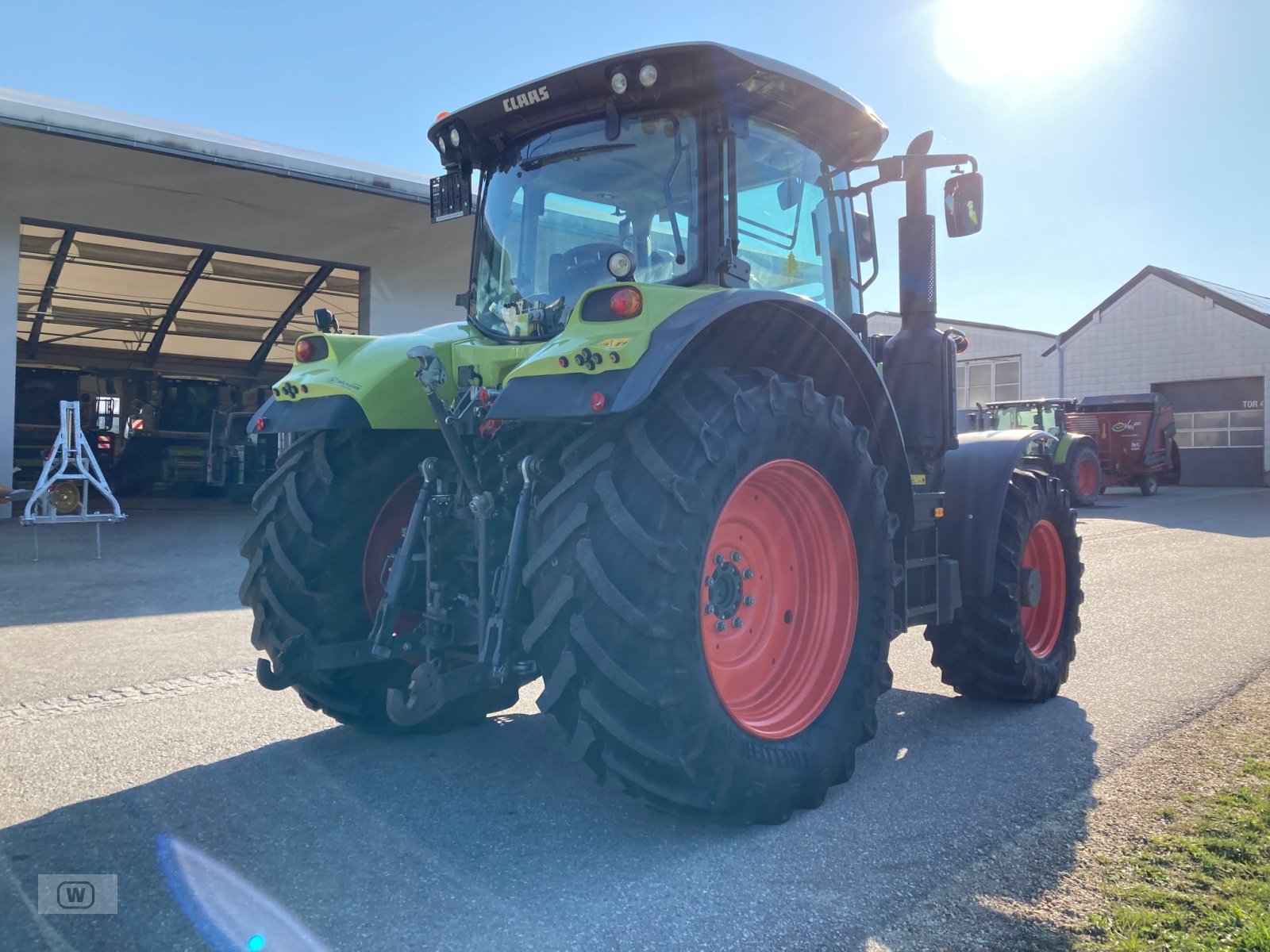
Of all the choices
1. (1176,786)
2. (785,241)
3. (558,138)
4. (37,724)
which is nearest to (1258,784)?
(1176,786)

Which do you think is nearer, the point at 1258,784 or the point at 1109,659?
the point at 1258,784

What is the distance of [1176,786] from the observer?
3414 millimetres

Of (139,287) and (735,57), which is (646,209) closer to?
(735,57)

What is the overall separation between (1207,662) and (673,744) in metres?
3.95

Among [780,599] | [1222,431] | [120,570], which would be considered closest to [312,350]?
[780,599]

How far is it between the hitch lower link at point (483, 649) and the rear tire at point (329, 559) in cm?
80

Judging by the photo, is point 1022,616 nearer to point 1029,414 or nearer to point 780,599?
point 780,599

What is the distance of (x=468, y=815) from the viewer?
3123 millimetres

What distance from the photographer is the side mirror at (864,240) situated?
432 cm

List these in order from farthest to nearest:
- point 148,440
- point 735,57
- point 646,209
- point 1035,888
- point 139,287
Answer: point 148,440 → point 139,287 → point 646,209 → point 735,57 → point 1035,888

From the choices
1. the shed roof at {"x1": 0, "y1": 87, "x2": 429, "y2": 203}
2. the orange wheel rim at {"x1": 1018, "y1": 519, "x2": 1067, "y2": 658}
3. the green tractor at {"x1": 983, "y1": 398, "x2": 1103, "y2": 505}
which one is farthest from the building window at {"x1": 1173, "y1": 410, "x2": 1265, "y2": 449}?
the orange wheel rim at {"x1": 1018, "y1": 519, "x2": 1067, "y2": 658}

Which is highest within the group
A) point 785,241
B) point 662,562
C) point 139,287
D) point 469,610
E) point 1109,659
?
point 139,287

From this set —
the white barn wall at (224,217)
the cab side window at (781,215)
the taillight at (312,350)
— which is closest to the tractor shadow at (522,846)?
the taillight at (312,350)

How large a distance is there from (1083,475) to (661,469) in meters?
18.3
